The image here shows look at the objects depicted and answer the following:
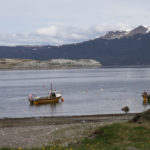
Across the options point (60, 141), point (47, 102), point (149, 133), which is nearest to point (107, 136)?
point (149, 133)

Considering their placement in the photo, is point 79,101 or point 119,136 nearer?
point 119,136

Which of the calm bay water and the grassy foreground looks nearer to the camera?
the grassy foreground

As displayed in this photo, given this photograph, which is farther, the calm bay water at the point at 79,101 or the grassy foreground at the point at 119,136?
the calm bay water at the point at 79,101

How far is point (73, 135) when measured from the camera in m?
27.7

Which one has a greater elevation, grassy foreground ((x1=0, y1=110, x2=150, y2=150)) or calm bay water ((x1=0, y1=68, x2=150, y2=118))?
grassy foreground ((x1=0, y1=110, x2=150, y2=150))

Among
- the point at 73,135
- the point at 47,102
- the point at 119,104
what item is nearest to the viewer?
the point at 73,135

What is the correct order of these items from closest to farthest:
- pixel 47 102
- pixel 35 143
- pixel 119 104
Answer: pixel 35 143 < pixel 119 104 < pixel 47 102

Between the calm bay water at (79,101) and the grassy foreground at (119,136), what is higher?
the grassy foreground at (119,136)

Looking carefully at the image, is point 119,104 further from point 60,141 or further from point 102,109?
point 60,141

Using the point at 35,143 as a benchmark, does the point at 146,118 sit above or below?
above

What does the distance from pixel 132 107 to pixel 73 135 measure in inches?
1341

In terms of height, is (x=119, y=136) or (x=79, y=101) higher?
(x=119, y=136)

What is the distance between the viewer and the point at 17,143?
26.2m

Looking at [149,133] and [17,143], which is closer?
[149,133]
